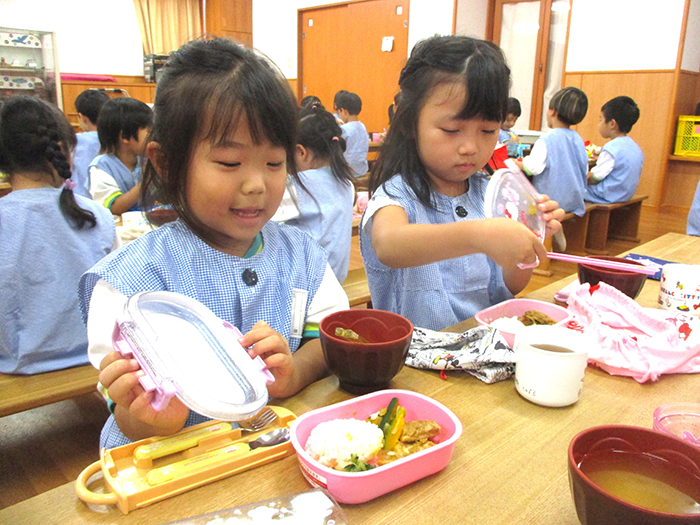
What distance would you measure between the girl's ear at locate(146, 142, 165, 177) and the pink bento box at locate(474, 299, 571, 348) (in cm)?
68

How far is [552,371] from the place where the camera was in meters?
0.78

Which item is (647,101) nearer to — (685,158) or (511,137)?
(685,158)

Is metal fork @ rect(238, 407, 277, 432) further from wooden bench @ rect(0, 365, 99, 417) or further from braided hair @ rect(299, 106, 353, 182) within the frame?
braided hair @ rect(299, 106, 353, 182)

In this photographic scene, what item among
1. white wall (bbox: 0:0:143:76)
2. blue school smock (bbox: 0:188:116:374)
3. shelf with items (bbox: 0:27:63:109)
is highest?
white wall (bbox: 0:0:143:76)

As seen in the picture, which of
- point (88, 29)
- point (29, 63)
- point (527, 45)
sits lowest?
point (29, 63)

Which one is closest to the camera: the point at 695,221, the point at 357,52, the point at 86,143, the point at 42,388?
the point at 42,388

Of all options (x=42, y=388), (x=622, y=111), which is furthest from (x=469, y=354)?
(x=622, y=111)

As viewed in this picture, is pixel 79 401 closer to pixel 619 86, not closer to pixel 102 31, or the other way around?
pixel 619 86

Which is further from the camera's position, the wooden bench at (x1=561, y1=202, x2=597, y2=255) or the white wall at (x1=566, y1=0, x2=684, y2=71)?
the white wall at (x1=566, y1=0, x2=684, y2=71)

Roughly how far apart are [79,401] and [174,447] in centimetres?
174

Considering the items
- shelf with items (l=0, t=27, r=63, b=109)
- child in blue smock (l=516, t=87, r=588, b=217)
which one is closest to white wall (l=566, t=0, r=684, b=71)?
child in blue smock (l=516, t=87, r=588, b=217)

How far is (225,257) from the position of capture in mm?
946

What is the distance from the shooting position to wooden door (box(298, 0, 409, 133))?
734cm

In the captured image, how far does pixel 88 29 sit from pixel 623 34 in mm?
7427
